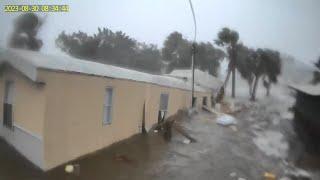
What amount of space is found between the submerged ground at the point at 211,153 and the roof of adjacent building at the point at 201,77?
614 mm

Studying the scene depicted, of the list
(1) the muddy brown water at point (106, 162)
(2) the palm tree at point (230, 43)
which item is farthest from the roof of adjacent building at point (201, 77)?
(1) the muddy brown water at point (106, 162)

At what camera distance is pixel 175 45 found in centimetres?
575

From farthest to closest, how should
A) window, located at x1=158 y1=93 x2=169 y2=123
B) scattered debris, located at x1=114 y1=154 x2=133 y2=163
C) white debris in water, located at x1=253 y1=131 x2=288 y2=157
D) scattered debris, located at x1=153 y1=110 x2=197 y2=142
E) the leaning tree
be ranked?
window, located at x1=158 y1=93 x2=169 y2=123 → scattered debris, located at x1=153 y1=110 x2=197 y2=142 → white debris in water, located at x1=253 y1=131 x2=288 y2=157 → scattered debris, located at x1=114 y1=154 x2=133 y2=163 → the leaning tree

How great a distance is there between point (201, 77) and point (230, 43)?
49.3 inches

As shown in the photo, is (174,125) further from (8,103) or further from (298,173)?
(8,103)

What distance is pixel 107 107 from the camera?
4984 millimetres

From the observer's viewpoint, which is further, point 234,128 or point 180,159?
point 234,128

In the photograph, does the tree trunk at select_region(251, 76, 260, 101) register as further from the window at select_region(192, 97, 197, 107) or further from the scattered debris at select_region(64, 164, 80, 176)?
the scattered debris at select_region(64, 164, 80, 176)

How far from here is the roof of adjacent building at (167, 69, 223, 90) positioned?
19.4 feet

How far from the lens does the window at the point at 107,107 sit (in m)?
4.91

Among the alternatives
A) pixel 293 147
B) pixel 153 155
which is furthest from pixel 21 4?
pixel 293 147

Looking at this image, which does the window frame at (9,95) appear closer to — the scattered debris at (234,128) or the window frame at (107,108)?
the window frame at (107,108)

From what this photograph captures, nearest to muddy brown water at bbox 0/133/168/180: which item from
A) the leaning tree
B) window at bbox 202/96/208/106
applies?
window at bbox 202/96/208/106

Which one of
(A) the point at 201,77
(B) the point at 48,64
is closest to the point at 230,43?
(A) the point at 201,77
